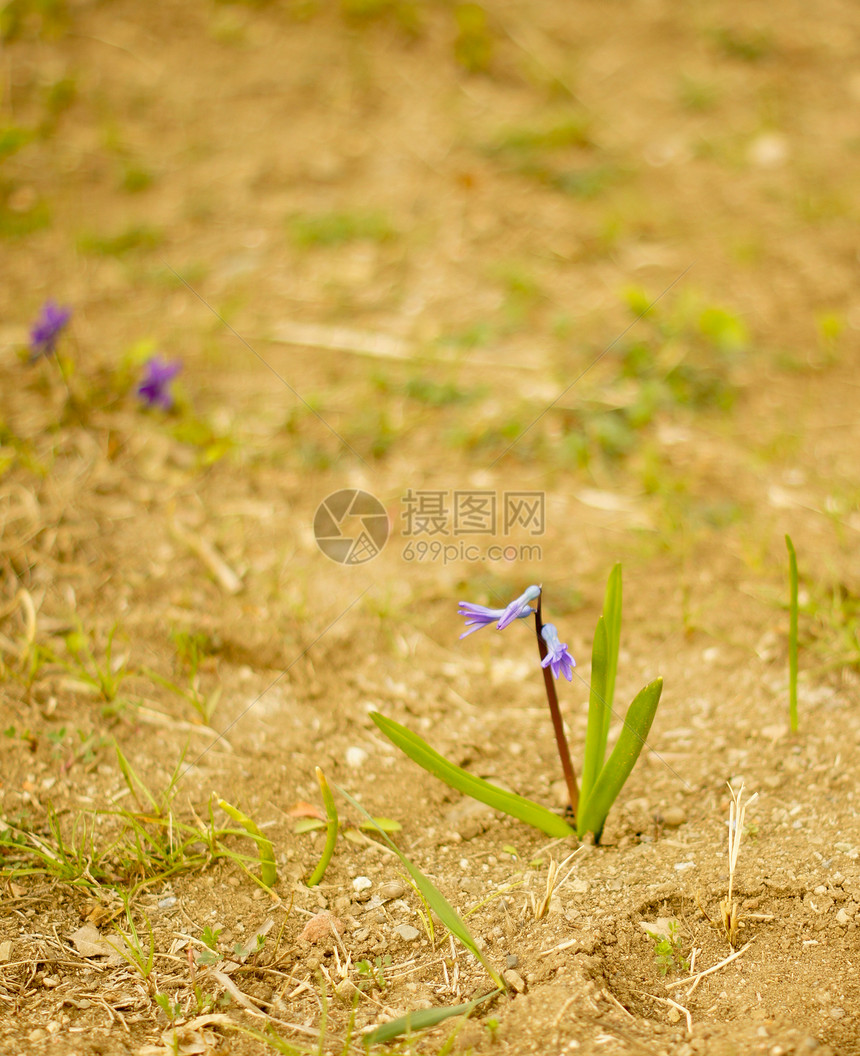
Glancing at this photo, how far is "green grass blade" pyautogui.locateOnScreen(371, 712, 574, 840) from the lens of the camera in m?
1.66

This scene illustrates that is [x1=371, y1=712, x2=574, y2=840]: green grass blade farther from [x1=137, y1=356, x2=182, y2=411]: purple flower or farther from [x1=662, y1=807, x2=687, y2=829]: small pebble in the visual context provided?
[x1=137, y1=356, x2=182, y2=411]: purple flower

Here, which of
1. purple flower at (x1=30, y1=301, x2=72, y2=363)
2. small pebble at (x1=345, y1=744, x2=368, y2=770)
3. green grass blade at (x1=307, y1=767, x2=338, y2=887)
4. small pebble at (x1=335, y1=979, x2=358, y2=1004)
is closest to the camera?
small pebble at (x1=335, y1=979, x2=358, y2=1004)

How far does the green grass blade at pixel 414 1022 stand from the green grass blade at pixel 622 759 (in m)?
0.45

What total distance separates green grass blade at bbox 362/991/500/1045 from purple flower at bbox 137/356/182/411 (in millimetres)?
2285

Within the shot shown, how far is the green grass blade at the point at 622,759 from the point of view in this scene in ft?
5.37

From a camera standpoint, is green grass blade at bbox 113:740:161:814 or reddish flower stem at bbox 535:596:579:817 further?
green grass blade at bbox 113:740:161:814

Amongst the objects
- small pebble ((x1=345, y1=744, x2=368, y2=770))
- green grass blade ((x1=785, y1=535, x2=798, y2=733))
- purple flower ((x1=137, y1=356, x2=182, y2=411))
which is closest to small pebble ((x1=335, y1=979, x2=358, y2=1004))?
small pebble ((x1=345, y1=744, x2=368, y2=770))

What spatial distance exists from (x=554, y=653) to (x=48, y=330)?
2.28 metres

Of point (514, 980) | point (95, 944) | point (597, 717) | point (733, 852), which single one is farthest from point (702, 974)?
point (95, 944)

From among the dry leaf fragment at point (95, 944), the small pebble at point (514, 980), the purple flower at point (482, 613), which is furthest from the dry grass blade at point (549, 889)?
the dry leaf fragment at point (95, 944)

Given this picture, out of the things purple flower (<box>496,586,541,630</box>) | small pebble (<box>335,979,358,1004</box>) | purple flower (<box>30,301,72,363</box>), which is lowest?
small pebble (<box>335,979,358,1004</box>)

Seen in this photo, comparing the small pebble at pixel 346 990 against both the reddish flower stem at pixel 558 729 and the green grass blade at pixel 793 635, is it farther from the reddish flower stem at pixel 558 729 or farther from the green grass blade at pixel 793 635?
the green grass blade at pixel 793 635

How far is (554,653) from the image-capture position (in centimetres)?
166

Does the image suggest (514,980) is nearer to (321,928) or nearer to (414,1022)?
(414,1022)
